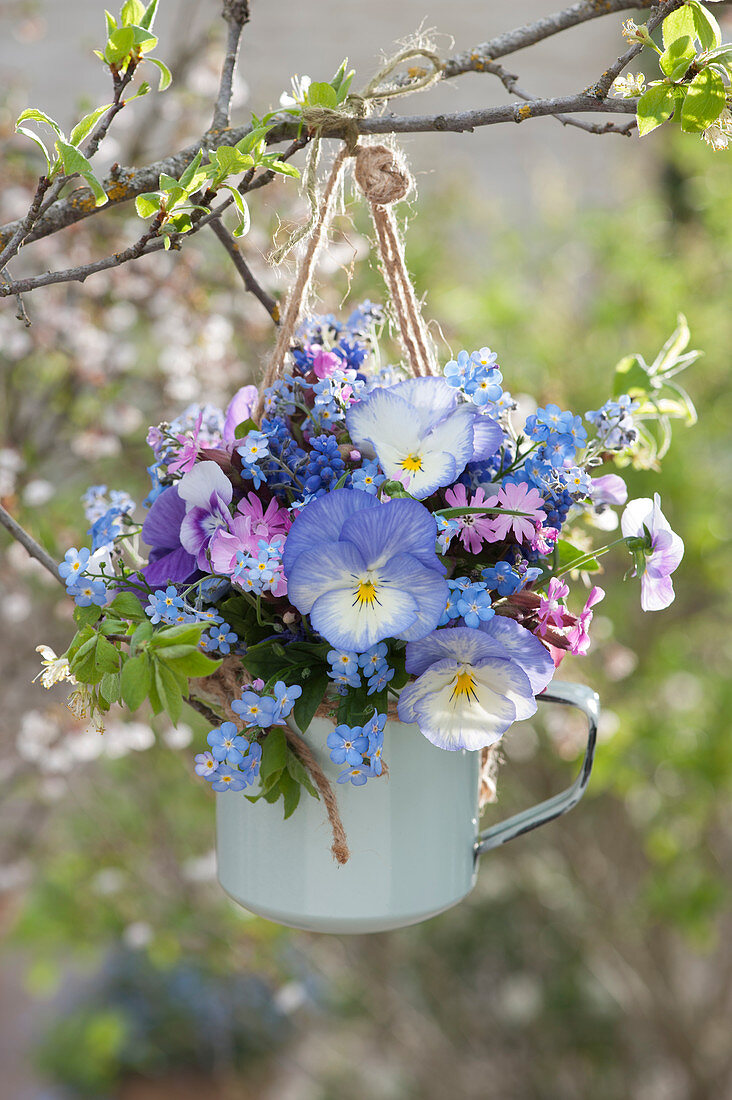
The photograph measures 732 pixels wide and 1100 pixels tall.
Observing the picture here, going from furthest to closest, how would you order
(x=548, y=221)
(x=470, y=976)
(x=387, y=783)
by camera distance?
1. (x=470, y=976)
2. (x=548, y=221)
3. (x=387, y=783)

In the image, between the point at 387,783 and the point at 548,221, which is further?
the point at 548,221

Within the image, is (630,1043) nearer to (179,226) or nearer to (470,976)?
(470,976)

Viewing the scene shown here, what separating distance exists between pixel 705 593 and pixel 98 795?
5.13 ft

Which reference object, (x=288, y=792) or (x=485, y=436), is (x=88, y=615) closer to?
(x=288, y=792)

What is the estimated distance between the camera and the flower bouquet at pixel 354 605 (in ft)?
1.86

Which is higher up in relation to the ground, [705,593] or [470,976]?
[705,593]

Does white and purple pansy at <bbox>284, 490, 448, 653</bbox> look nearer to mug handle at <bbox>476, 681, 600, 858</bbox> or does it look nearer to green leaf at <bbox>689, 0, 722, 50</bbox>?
mug handle at <bbox>476, 681, 600, 858</bbox>

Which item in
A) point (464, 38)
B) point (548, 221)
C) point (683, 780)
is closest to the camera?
point (683, 780)

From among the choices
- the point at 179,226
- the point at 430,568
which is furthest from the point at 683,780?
the point at 179,226

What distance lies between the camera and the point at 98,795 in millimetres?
2328

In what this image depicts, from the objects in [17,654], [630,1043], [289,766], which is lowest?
[630,1043]

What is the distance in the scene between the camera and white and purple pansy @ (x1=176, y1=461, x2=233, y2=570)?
63 cm

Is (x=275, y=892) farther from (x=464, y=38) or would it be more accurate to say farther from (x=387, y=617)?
(x=464, y=38)

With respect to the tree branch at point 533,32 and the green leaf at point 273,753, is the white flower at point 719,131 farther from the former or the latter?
the green leaf at point 273,753
